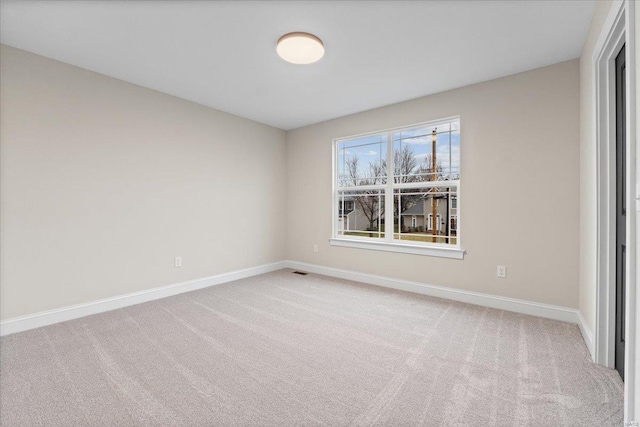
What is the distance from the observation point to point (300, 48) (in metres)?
2.38

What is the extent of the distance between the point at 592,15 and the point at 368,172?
269cm

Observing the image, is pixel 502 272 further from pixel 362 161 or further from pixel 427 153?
pixel 362 161

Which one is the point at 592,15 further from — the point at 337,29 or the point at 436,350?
the point at 436,350

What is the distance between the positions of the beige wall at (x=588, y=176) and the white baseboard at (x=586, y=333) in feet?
0.18

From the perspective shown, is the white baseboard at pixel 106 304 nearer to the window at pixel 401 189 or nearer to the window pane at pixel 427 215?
the window at pixel 401 189

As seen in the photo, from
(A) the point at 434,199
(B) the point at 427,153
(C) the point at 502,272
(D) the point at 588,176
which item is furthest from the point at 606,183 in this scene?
(B) the point at 427,153

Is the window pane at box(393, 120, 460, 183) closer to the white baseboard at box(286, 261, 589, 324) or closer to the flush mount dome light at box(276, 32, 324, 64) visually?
the white baseboard at box(286, 261, 589, 324)

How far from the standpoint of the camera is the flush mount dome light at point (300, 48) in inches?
89.9

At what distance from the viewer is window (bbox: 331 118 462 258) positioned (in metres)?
3.50

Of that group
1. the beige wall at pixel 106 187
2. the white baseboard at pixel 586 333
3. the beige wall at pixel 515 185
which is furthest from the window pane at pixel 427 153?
the beige wall at pixel 106 187

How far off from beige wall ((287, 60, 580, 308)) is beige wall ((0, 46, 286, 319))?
100 inches

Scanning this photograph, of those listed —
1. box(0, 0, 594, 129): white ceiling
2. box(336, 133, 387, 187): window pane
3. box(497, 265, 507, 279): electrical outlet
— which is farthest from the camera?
box(336, 133, 387, 187): window pane

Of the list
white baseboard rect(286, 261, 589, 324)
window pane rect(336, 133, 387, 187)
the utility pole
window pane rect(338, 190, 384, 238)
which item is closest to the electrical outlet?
white baseboard rect(286, 261, 589, 324)

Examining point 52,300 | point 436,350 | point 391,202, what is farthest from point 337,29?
point 52,300
